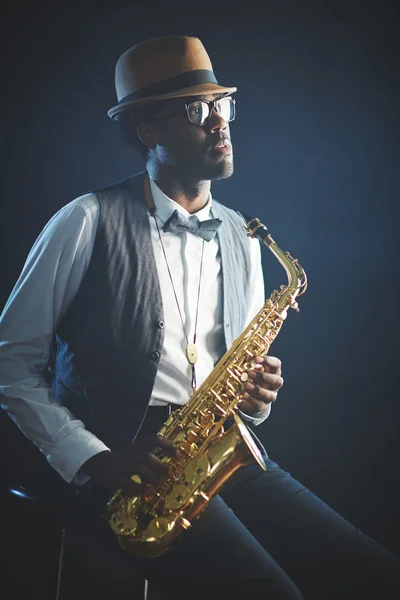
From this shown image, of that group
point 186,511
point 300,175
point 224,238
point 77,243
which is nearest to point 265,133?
point 300,175

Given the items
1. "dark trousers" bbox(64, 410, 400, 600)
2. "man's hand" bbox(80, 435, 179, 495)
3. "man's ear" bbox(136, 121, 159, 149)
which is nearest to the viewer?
"dark trousers" bbox(64, 410, 400, 600)

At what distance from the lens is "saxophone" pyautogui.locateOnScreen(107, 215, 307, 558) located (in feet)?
6.53

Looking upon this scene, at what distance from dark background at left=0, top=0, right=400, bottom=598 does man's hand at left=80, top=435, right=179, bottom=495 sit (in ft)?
5.01

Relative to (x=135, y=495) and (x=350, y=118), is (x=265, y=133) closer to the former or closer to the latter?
(x=350, y=118)

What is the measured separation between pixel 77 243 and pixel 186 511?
3.32 feet

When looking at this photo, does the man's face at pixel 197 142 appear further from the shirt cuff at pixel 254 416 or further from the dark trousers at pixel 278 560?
the dark trousers at pixel 278 560

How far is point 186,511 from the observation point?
2.01 meters

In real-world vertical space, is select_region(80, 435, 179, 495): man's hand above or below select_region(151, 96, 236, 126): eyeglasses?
below

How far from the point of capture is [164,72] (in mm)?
2559

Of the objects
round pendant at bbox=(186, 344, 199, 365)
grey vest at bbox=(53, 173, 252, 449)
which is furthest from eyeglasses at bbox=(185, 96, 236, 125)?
round pendant at bbox=(186, 344, 199, 365)

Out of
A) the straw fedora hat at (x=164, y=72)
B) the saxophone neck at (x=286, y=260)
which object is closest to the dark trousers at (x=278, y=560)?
the saxophone neck at (x=286, y=260)

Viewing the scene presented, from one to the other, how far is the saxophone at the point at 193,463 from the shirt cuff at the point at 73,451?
156 mm

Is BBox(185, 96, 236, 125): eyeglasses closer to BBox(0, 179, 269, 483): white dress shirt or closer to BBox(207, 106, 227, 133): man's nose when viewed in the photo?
BBox(207, 106, 227, 133): man's nose

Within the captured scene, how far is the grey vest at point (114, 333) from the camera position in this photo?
2.28 m
